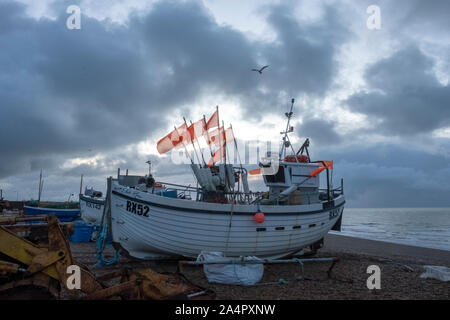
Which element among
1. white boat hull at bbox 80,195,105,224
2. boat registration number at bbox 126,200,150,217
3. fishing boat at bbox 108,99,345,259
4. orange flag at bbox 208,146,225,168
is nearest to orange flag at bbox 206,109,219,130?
fishing boat at bbox 108,99,345,259

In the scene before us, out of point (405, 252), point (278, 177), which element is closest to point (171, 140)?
point (278, 177)

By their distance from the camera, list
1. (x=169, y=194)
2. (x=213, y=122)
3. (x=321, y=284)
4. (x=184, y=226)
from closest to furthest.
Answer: (x=321, y=284) → (x=184, y=226) → (x=213, y=122) → (x=169, y=194)

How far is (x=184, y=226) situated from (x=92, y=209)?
53.2 ft

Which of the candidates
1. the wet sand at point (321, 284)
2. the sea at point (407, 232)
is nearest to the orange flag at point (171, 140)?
the wet sand at point (321, 284)

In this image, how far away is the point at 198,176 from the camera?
11562 millimetres

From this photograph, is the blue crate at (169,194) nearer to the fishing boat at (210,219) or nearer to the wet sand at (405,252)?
the fishing boat at (210,219)

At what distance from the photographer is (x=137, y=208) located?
9852 millimetres

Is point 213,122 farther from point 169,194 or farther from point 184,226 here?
point 184,226

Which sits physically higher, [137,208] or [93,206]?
[137,208]

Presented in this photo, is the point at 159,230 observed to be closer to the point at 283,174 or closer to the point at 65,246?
the point at 65,246
